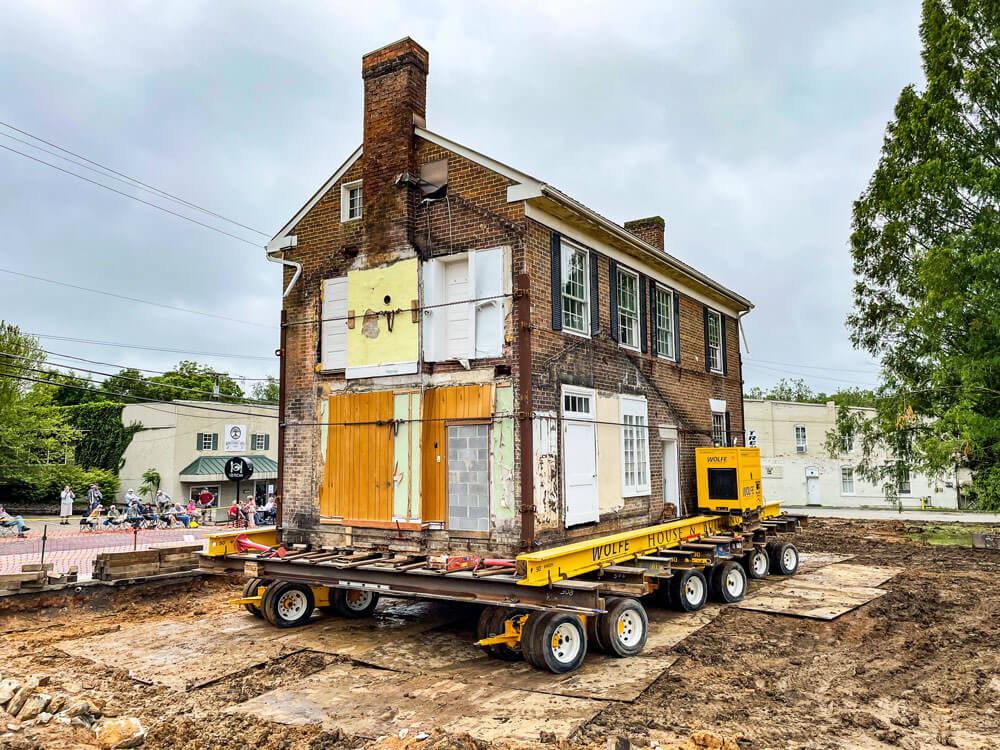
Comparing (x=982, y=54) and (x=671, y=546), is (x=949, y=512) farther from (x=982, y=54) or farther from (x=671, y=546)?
(x=671, y=546)

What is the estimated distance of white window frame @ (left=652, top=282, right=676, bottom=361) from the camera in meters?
15.4

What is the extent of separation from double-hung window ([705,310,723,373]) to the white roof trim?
990 cm

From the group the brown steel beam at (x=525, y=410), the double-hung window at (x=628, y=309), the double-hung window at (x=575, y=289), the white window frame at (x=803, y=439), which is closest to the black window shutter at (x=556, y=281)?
the double-hung window at (x=575, y=289)

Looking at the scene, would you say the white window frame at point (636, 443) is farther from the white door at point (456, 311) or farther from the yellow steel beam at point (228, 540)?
the yellow steel beam at point (228, 540)

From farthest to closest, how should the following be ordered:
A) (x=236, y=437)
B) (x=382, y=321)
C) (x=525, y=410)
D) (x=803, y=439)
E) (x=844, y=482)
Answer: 1. (x=803, y=439)
2. (x=844, y=482)
3. (x=236, y=437)
4. (x=382, y=321)
5. (x=525, y=410)

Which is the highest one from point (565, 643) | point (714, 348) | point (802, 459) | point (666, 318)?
point (666, 318)

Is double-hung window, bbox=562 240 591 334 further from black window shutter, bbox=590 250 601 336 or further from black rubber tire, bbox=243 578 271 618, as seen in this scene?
black rubber tire, bbox=243 578 271 618

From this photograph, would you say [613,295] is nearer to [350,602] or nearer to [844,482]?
[350,602]

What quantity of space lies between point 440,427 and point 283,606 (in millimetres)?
4075

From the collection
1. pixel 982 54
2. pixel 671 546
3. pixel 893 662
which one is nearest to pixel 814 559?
pixel 671 546

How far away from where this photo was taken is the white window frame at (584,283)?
464 inches

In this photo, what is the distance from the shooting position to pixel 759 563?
16438 millimetres

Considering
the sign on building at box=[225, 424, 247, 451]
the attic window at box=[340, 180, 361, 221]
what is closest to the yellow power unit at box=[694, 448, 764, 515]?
the attic window at box=[340, 180, 361, 221]

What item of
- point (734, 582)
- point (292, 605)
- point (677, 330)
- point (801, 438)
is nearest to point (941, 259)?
point (677, 330)
